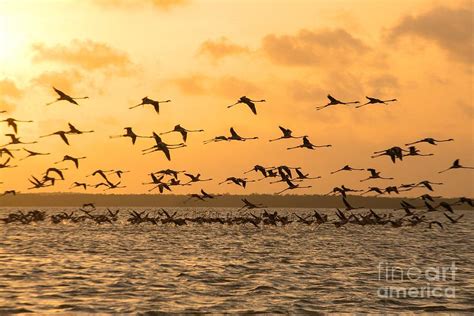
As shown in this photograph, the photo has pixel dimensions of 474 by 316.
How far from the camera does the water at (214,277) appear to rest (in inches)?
1226

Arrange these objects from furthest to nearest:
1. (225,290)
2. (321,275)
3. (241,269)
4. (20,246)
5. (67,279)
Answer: (20,246), (241,269), (321,275), (67,279), (225,290)

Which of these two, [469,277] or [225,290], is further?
[469,277]

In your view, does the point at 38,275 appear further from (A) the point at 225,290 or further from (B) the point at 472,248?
(B) the point at 472,248

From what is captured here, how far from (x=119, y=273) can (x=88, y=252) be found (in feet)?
50.8

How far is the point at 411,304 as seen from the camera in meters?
32.0

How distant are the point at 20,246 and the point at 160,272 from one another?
79.6 ft

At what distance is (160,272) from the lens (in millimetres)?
42750

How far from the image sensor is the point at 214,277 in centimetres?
4028

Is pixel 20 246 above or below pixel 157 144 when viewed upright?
below

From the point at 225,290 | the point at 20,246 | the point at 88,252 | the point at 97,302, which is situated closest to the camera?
the point at 97,302

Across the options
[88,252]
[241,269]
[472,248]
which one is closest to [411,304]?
[241,269]

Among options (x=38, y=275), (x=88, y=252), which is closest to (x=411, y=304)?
(x=38, y=275)

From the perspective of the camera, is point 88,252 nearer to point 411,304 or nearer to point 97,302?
point 97,302

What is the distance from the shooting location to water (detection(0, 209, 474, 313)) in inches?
1226
